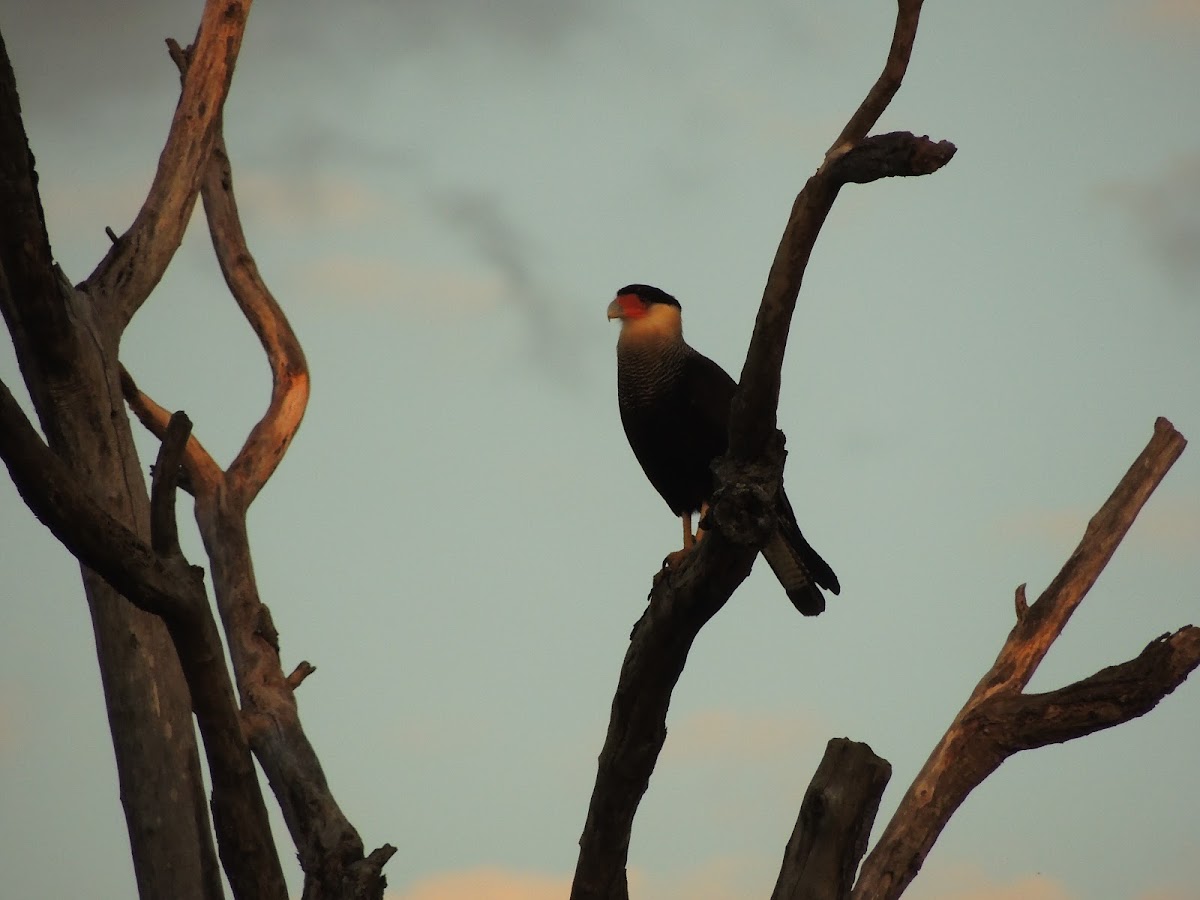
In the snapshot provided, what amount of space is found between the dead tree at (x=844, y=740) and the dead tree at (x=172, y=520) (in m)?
1.17

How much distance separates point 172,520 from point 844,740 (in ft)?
7.19

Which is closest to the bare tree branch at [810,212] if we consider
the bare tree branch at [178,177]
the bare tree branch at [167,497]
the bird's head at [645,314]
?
the bare tree branch at [167,497]

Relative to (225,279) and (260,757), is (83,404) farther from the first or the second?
(225,279)

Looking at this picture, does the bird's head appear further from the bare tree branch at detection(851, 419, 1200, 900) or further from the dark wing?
the bare tree branch at detection(851, 419, 1200, 900)

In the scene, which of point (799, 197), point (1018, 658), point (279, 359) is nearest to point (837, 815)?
point (1018, 658)

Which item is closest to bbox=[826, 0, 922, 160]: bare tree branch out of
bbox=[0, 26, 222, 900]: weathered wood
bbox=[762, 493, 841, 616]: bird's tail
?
bbox=[762, 493, 841, 616]: bird's tail

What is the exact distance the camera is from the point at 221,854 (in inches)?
182

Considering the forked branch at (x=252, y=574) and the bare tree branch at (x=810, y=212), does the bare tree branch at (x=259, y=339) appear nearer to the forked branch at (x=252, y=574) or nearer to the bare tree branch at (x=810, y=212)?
the forked branch at (x=252, y=574)

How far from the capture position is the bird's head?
20.0ft

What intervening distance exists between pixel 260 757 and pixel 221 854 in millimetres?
1784

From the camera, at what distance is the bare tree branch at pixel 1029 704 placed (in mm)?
5184

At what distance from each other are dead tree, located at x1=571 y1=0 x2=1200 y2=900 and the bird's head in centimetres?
148

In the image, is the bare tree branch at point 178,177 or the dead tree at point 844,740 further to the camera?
the bare tree branch at point 178,177

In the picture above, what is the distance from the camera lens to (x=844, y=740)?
15.8ft
